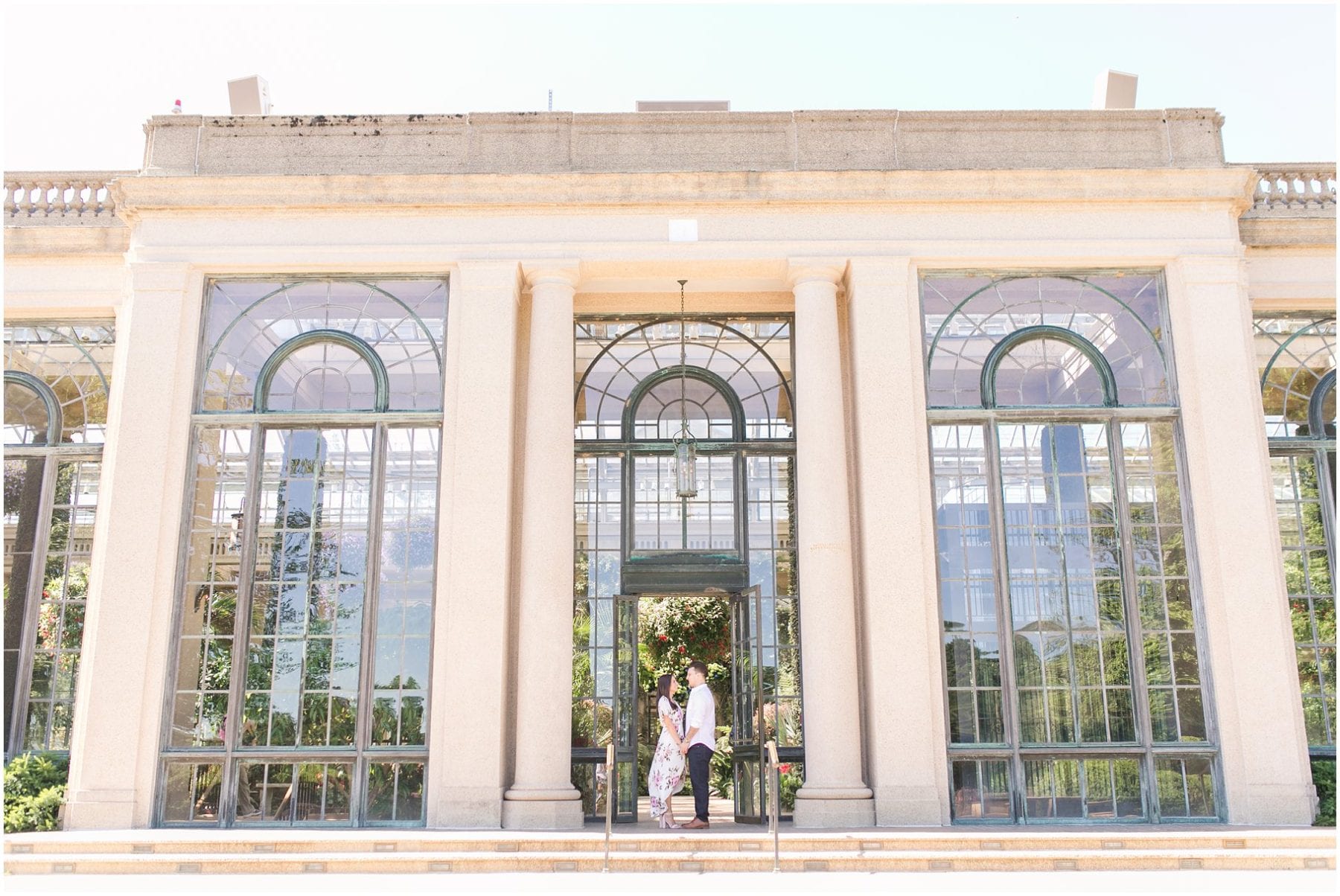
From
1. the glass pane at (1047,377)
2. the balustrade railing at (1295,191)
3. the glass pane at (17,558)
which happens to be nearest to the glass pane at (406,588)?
the glass pane at (17,558)

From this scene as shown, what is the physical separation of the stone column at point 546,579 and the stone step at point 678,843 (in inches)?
40.8

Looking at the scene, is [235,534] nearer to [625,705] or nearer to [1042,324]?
[625,705]

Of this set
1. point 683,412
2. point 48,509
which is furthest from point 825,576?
point 48,509

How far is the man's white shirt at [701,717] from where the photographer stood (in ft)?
37.8

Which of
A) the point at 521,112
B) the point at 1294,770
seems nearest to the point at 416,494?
the point at 521,112

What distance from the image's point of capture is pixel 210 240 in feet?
41.9

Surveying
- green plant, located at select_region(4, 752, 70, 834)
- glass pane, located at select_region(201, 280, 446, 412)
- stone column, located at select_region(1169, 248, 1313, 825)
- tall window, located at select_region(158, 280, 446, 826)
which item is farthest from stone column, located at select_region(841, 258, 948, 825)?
green plant, located at select_region(4, 752, 70, 834)

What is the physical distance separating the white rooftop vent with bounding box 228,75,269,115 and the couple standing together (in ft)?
29.3

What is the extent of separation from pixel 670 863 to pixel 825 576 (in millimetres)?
3470

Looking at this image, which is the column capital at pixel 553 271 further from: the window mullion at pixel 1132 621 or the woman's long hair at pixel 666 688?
the window mullion at pixel 1132 621

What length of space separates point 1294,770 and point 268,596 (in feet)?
35.5

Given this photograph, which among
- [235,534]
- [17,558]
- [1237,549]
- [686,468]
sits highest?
[686,468]

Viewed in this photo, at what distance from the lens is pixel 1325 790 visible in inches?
468

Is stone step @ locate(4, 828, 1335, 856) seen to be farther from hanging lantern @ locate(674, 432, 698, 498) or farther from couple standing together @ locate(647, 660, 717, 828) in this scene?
hanging lantern @ locate(674, 432, 698, 498)
